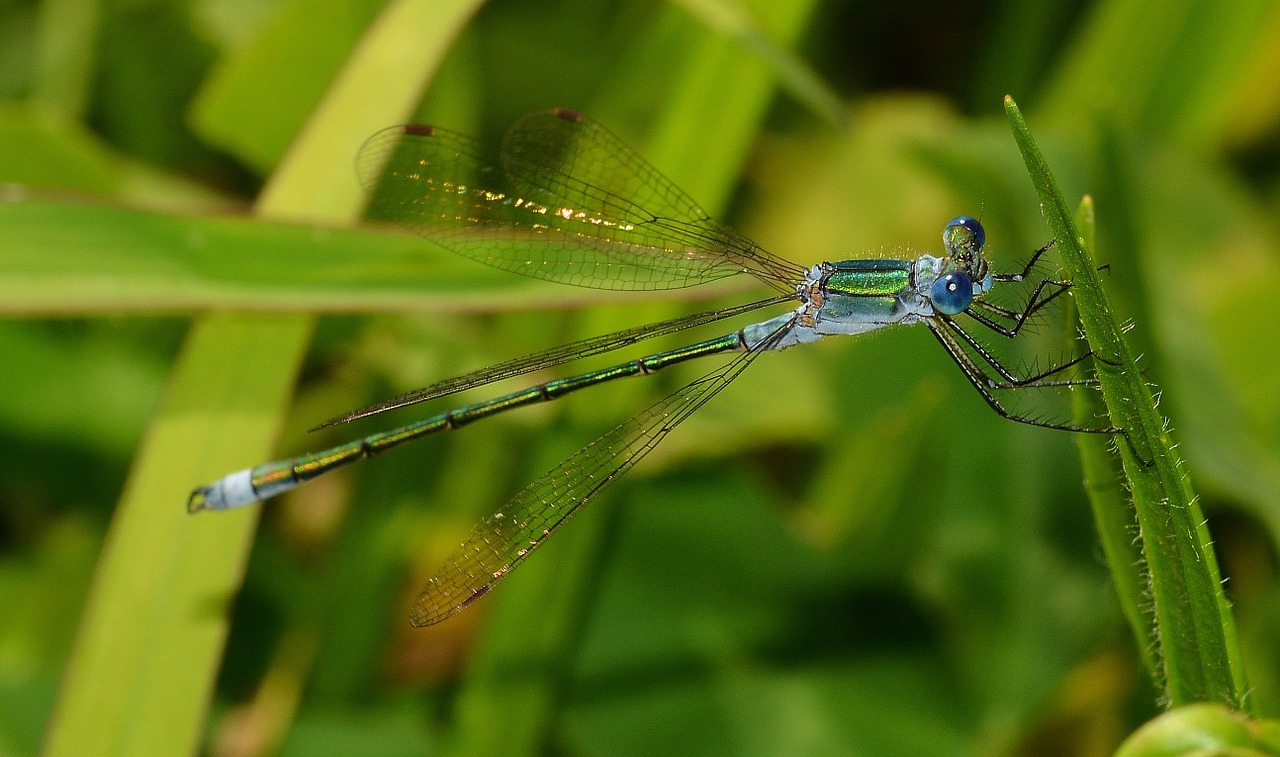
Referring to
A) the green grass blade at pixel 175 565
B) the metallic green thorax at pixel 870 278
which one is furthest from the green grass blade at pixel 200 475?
the metallic green thorax at pixel 870 278

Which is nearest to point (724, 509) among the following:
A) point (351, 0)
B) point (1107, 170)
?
point (1107, 170)

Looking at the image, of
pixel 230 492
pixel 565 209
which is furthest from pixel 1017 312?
Result: pixel 230 492

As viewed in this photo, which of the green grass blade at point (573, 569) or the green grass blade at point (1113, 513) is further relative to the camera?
the green grass blade at point (573, 569)

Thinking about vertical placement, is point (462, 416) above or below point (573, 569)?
above

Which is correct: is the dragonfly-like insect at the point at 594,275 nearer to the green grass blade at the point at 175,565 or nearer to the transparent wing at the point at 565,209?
Result: the transparent wing at the point at 565,209

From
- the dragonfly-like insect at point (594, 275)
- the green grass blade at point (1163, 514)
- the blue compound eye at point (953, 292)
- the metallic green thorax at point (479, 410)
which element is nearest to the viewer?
the green grass blade at point (1163, 514)

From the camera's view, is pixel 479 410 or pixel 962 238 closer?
pixel 962 238

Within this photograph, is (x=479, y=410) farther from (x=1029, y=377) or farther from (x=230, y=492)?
(x=1029, y=377)

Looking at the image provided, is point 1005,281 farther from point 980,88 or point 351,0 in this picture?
point 980,88

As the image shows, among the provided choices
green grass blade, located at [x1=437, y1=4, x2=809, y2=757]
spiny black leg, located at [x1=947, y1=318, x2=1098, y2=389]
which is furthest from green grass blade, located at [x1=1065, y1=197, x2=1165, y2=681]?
green grass blade, located at [x1=437, y1=4, x2=809, y2=757]
